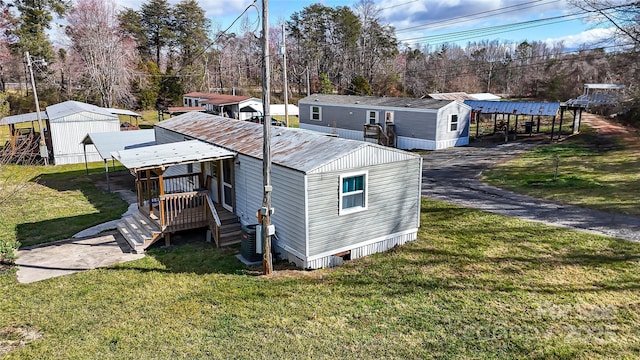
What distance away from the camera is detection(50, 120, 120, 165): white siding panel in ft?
80.2

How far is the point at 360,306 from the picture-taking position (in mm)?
8570

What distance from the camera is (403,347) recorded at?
720 cm

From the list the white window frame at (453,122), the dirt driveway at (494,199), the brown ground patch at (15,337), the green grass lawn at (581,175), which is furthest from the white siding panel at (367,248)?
the white window frame at (453,122)

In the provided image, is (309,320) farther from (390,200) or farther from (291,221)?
(390,200)

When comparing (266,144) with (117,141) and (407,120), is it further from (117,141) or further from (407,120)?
(407,120)

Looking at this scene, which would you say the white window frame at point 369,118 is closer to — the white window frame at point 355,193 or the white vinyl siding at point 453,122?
the white vinyl siding at point 453,122

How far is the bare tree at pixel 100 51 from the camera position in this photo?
1719 inches

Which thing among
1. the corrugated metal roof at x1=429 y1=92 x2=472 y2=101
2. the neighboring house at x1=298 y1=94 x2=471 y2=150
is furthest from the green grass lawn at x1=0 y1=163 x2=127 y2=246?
the corrugated metal roof at x1=429 y1=92 x2=472 y2=101

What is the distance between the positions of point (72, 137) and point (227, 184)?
1658 cm

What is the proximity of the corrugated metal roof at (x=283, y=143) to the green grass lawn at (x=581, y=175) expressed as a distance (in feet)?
27.3

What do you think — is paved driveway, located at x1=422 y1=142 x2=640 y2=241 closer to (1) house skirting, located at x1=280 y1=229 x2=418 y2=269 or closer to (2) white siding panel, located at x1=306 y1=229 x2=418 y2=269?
(2) white siding panel, located at x1=306 y1=229 x2=418 y2=269

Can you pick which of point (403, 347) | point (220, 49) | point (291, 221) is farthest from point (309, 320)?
point (220, 49)

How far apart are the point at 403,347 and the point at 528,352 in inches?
82.6

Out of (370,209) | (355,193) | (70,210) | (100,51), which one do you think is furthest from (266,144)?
(100,51)
